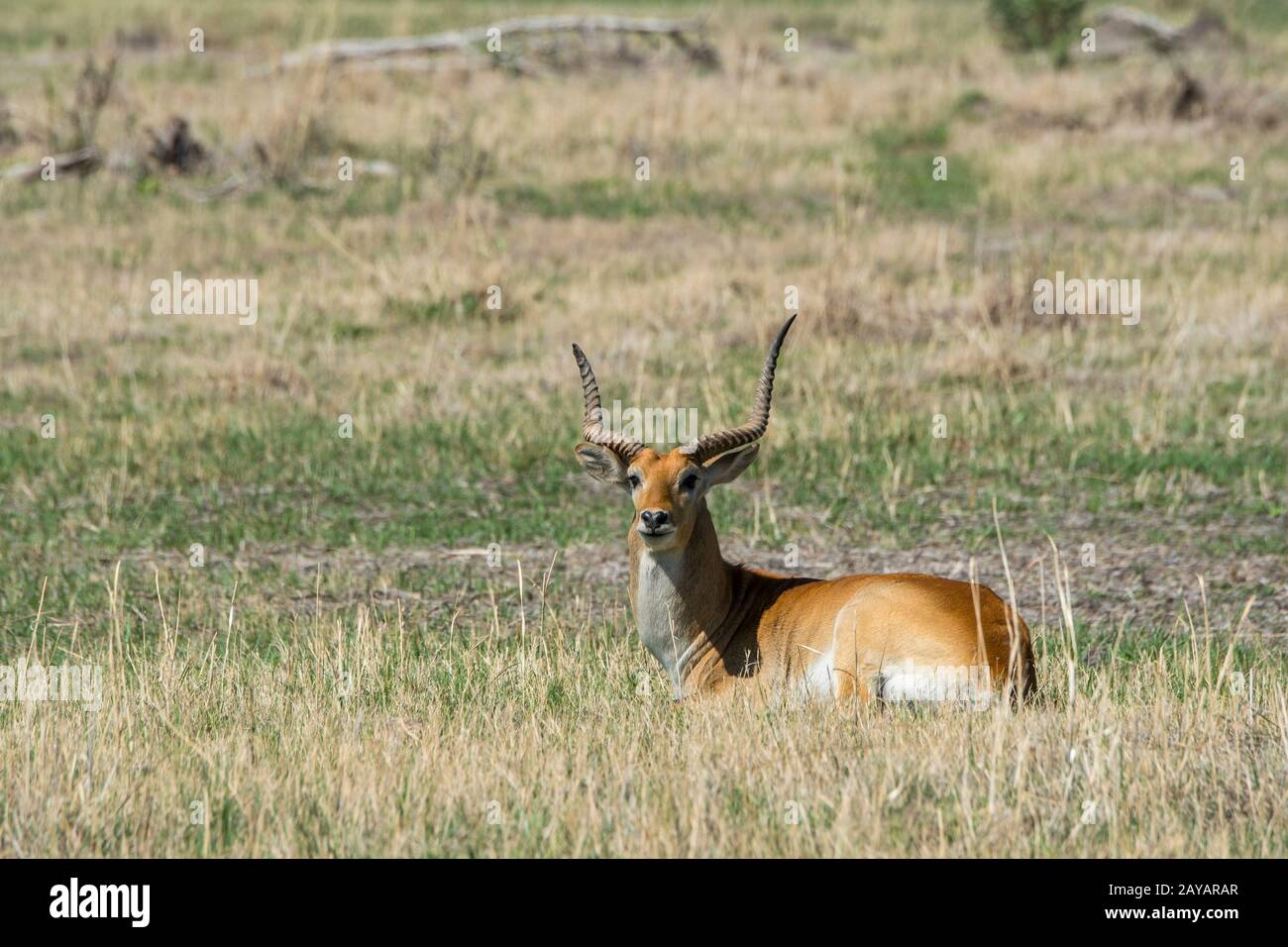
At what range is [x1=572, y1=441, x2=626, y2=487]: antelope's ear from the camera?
840cm

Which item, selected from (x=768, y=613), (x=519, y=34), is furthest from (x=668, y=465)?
(x=519, y=34)

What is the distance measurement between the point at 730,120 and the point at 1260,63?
11.2 m

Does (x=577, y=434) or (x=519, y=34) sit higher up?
(x=519, y=34)

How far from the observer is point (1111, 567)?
37.6 feet

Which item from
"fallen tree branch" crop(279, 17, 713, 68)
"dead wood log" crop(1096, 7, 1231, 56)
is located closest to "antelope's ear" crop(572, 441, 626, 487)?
"fallen tree branch" crop(279, 17, 713, 68)

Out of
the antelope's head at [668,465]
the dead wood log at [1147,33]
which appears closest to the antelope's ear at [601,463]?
the antelope's head at [668,465]

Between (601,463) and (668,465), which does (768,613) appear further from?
(601,463)

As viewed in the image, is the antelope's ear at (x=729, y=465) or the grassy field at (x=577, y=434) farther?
the antelope's ear at (x=729, y=465)

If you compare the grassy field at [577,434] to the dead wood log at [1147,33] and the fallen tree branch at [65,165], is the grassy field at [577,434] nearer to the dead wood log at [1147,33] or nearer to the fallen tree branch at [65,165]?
the fallen tree branch at [65,165]

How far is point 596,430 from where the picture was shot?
865 centimetres

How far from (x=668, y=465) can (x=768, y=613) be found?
92 centimetres

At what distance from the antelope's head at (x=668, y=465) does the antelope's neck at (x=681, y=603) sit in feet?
0.50

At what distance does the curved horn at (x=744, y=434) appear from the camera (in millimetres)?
8398

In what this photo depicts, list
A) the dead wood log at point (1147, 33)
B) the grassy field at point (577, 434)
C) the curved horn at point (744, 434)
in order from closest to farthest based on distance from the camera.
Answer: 1. the grassy field at point (577, 434)
2. the curved horn at point (744, 434)
3. the dead wood log at point (1147, 33)
